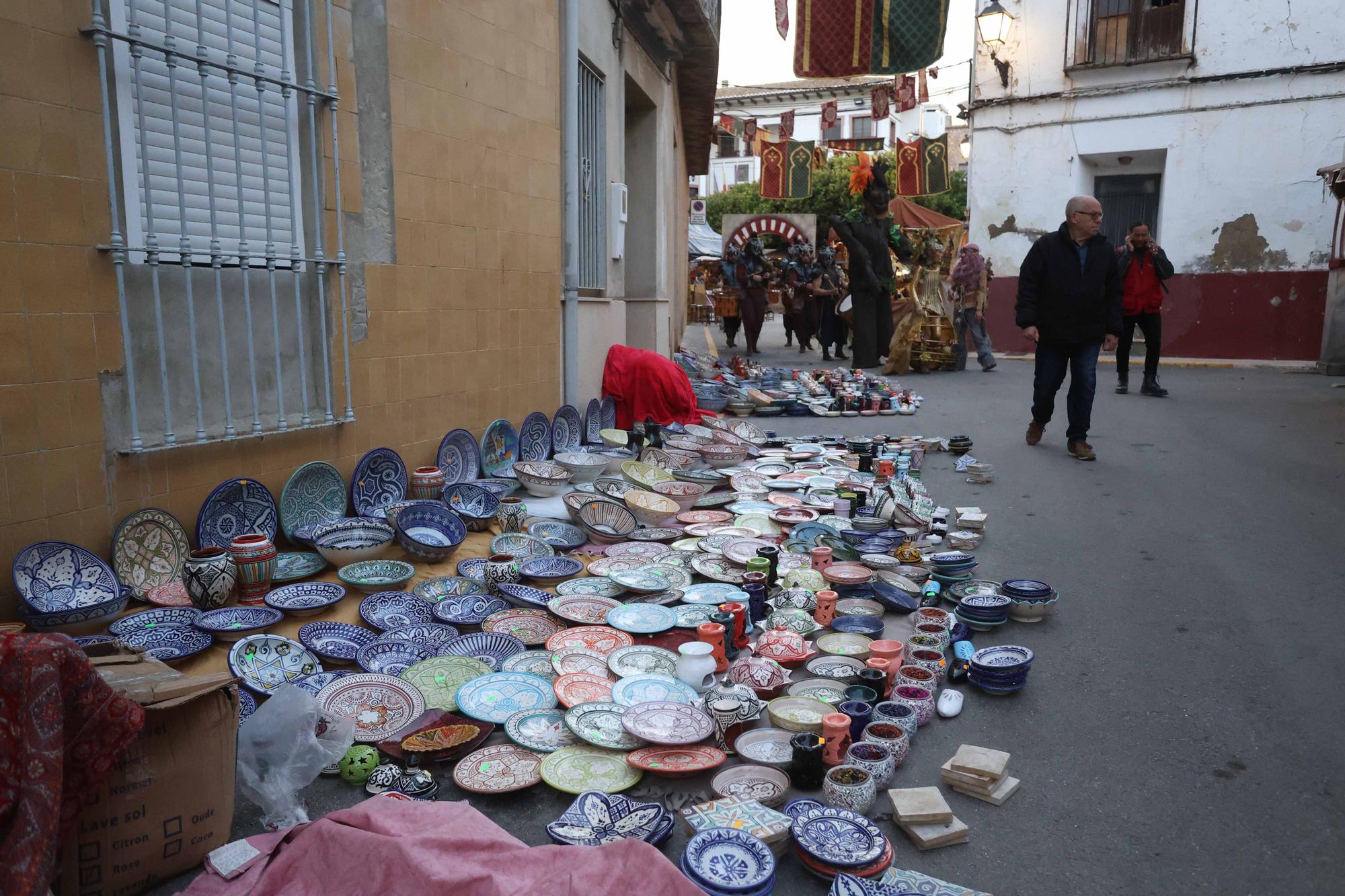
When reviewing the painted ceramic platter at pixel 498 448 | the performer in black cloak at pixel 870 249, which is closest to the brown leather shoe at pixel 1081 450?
the painted ceramic platter at pixel 498 448

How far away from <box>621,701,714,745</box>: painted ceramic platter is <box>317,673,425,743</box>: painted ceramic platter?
2.27ft

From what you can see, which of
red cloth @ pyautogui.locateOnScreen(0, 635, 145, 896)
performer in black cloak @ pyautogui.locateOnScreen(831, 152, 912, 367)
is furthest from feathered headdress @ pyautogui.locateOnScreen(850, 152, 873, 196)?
red cloth @ pyautogui.locateOnScreen(0, 635, 145, 896)

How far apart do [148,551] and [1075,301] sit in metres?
6.06

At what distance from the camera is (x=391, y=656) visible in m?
3.14

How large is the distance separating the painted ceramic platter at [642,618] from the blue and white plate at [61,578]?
5.83 ft

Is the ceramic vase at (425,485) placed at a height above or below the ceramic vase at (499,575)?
above

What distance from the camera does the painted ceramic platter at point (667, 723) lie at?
2.62 meters

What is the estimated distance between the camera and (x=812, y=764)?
2479 mm

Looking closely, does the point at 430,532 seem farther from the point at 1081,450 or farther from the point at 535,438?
the point at 1081,450

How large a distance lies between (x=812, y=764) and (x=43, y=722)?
5.90ft

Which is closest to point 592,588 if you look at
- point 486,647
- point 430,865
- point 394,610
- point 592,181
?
point 486,647

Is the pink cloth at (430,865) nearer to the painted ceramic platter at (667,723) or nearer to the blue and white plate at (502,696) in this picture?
the painted ceramic platter at (667,723)

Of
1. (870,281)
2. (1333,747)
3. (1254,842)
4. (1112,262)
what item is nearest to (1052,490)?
(1112,262)

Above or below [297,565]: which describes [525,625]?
below
